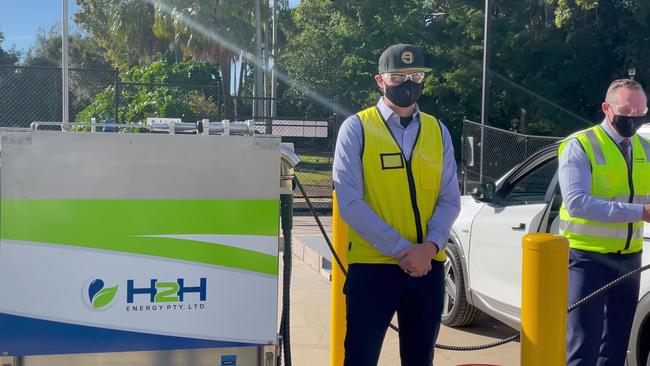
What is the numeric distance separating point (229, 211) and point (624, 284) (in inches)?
90.4

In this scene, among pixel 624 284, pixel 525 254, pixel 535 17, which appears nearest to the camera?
pixel 525 254

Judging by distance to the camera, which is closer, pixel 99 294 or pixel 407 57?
pixel 99 294

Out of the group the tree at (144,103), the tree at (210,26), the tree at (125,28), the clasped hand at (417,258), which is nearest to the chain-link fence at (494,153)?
the tree at (144,103)

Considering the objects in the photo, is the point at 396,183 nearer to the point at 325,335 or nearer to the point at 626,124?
the point at 626,124

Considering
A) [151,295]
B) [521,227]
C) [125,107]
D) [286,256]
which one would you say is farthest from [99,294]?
[125,107]

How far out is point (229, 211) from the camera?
2.97m

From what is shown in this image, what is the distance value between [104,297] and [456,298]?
4.24m

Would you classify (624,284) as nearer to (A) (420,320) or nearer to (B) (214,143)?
(A) (420,320)

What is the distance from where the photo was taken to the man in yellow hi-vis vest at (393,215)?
11.1 ft

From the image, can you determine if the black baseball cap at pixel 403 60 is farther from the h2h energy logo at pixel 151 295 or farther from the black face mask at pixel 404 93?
the h2h energy logo at pixel 151 295

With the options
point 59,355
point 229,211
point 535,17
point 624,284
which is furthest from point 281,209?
point 535,17

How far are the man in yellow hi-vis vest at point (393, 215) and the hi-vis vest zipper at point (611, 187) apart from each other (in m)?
0.97

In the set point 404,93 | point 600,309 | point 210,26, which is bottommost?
point 600,309

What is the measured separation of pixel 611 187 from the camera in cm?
402
